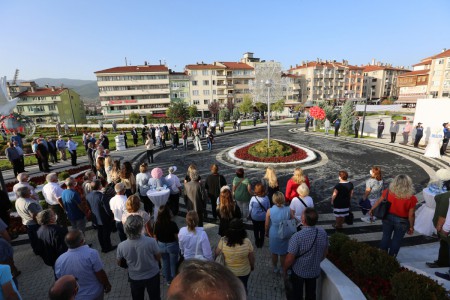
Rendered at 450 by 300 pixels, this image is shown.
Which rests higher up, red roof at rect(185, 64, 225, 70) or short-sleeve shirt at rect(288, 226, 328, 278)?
red roof at rect(185, 64, 225, 70)

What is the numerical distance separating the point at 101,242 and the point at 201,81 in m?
66.3

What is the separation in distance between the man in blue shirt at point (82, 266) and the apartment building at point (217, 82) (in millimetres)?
65793

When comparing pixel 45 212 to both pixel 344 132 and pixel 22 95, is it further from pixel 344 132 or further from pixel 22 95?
pixel 22 95

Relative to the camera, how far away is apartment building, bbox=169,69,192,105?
67.9m

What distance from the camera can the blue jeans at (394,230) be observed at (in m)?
4.95

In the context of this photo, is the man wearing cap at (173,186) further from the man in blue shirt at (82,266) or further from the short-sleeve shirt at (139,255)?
the man in blue shirt at (82,266)

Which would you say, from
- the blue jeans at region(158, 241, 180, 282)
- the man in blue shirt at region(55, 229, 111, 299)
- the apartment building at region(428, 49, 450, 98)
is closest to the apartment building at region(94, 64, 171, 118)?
the blue jeans at region(158, 241, 180, 282)

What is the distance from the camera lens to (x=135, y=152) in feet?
60.1

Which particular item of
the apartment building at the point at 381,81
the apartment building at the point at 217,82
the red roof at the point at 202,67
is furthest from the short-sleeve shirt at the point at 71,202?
the apartment building at the point at 381,81

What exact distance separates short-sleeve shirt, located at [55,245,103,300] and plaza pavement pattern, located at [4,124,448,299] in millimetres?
1327

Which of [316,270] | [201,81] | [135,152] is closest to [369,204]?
[316,270]

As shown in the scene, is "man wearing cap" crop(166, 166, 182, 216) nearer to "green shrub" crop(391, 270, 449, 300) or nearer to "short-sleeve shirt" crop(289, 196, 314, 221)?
"short-sleeve shirt" crop(289, 196, 314, 221)

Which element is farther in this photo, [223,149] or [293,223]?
[223,149]

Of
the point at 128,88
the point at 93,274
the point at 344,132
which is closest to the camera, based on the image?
the point at 93,274
